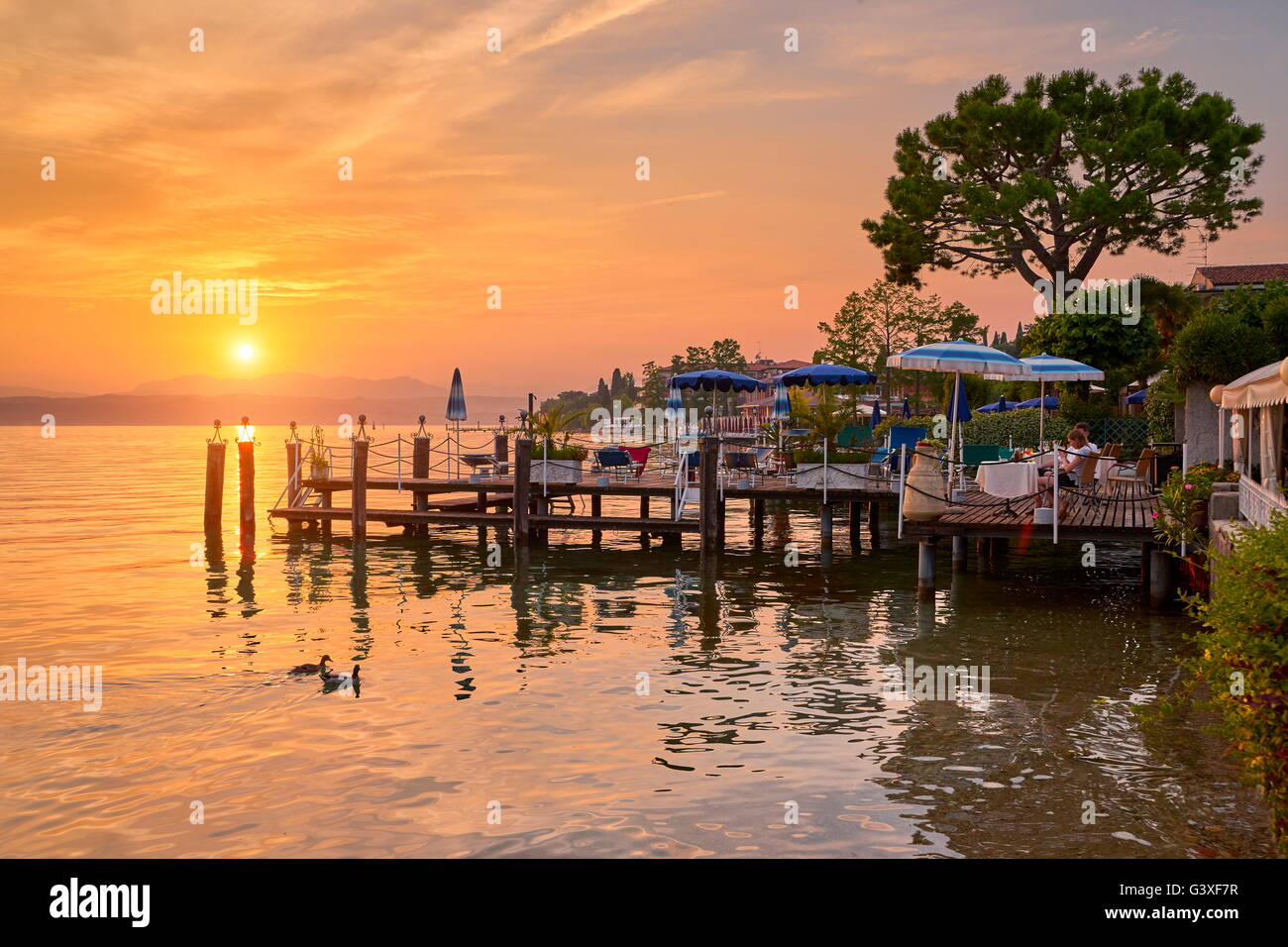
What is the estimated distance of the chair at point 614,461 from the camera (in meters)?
25.9

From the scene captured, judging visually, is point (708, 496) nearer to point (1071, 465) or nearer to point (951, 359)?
point (951, 359)

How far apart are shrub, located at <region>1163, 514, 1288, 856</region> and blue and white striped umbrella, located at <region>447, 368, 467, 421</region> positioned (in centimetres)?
2658

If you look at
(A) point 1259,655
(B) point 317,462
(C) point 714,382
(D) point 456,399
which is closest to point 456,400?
(D) point 456,399

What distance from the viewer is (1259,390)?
1549 cm

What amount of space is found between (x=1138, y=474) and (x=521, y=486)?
1434 centimetres

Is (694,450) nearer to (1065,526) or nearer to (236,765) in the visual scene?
(1065,526)

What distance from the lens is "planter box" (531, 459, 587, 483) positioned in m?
25.8

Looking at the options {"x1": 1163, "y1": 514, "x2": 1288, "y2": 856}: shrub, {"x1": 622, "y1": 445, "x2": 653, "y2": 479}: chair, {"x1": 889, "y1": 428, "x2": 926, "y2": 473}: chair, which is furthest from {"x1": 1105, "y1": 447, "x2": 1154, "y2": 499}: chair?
{"x1": 1163, "y1": 514, "x2": 1288, "y2": 856}: shrub

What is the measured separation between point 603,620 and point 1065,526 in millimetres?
7541

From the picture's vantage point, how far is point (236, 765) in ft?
32.8

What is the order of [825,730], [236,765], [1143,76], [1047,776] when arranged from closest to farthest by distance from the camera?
[1047,776] < [236,765] < [825,730] < [1143,76]

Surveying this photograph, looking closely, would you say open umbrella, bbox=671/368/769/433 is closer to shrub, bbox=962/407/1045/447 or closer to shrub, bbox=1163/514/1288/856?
shrub, bbox=962/407/1045/447
